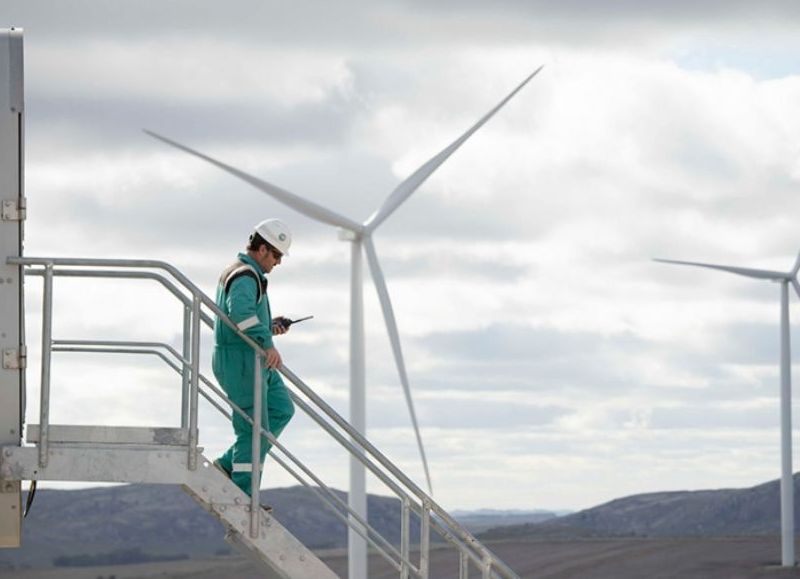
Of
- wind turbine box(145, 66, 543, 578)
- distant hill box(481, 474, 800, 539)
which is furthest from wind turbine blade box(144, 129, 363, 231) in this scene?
distant hill box(481, 474, 800, 539)

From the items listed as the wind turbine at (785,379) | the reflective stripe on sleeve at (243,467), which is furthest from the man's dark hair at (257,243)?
the wind turbine at (785,379)

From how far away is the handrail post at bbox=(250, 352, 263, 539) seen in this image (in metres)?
16.5

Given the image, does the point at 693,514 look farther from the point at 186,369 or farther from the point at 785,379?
the point at 186,369

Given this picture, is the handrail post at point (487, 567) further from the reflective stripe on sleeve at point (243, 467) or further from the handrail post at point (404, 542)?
the reflective stripe on sleeve at point (243, 467)

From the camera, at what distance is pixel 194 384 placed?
53.8 feet

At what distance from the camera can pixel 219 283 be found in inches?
680

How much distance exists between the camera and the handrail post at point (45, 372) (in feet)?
54.0

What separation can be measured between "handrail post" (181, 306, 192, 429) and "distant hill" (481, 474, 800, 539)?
13891 cm

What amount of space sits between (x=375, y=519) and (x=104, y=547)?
3339 cm

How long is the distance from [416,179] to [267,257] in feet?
98.6

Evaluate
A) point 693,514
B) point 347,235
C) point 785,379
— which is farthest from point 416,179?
point 693,514

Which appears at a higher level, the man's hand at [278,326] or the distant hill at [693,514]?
the distant hill at [693,514]

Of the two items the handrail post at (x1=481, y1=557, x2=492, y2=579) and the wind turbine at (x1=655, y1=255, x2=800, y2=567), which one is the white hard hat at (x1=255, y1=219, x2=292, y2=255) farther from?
the wind turbine at (x1=655, y1=255, x2=800, y2=567)

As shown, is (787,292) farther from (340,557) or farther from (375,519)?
(375,519)
